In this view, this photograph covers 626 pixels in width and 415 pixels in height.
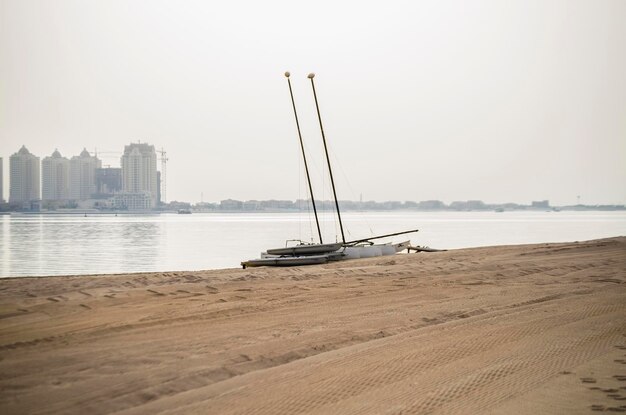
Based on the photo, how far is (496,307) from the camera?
12.9m

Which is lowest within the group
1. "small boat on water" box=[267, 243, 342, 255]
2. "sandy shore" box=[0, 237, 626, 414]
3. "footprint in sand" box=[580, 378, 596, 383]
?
"footprint in sand" box=[580, 378, 596, 383]

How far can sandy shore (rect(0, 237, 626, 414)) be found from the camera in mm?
6840

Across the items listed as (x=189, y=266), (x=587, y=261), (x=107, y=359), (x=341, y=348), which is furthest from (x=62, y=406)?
(x=189, y=266)

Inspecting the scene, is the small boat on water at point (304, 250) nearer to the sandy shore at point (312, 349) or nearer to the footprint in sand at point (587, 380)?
the sandy shore at point (312, 349)

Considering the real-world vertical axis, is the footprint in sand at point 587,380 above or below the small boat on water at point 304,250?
below

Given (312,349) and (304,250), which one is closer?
(312,349)

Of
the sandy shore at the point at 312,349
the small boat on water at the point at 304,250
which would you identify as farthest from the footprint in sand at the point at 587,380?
the small boat on water at the point at 304,250

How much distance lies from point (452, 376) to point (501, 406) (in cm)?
114

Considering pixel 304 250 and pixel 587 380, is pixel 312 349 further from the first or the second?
pixel 304 250

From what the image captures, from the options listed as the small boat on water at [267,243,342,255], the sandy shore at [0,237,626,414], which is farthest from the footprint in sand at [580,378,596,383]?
the small boat on water at [267,243,342,255]

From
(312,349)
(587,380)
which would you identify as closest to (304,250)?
(312,349)

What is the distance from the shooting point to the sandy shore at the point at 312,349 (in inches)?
269

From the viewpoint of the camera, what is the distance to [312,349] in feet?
30.5

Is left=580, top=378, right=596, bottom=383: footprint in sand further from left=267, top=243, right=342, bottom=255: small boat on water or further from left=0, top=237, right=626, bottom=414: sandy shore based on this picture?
left=267, top=243, right=342, bottom=255: small boat on water
